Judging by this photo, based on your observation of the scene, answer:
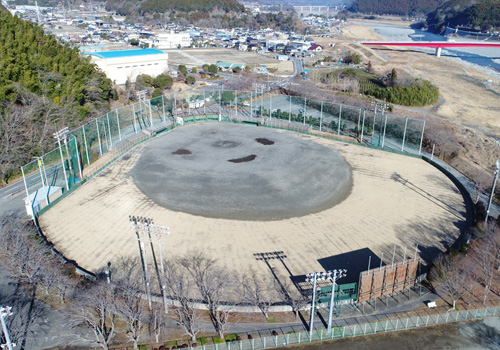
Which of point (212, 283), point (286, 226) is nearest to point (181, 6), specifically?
point (286, 226)

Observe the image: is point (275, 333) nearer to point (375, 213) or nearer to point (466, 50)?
point (375, 213)

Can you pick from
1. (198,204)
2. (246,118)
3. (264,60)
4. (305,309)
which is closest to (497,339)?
(305,309)

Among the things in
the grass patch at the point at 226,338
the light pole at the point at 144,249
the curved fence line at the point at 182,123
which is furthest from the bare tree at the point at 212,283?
the curved fence line at the point at 182,123

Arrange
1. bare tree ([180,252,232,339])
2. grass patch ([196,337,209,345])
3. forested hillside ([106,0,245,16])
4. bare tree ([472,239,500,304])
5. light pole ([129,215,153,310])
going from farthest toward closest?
1. forested hillside ([106,0,245,16])
2. bare tree ([472,239,500,304])
3. light pole ([129,215,153,310])
4. bare tree ([180,252,232,339])
5. grass patch ([196,337,209,345])

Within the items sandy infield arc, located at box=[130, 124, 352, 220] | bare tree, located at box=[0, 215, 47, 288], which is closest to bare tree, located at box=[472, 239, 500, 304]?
sandy infield arc, located at box=[130, 124, 352, 220]

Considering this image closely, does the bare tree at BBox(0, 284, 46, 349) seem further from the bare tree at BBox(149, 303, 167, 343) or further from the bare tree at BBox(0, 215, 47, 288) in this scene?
the bare tree at BBox(149, 303, 167, 343)

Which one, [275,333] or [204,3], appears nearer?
[275,333]

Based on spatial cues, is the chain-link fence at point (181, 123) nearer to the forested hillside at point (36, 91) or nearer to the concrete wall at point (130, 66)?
the forested hillside at point (36, 91)
